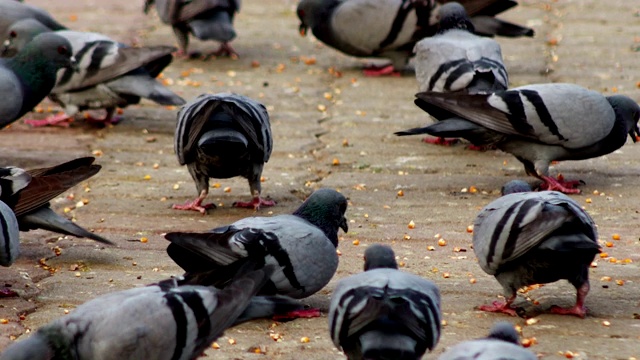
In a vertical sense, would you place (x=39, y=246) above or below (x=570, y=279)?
below

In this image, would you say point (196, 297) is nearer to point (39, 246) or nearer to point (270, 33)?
point (39, 246)

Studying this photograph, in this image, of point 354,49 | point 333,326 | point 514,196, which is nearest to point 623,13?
point 354,49

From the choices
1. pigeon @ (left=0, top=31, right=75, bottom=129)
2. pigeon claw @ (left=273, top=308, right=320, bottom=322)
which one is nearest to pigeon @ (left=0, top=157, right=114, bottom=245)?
pigeon claw @ (left=273, top=308, right=320, bottom=322)

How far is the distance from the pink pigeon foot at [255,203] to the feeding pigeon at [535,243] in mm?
2157

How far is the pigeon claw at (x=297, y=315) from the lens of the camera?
5184 mm

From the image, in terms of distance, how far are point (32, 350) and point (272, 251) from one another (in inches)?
52.1

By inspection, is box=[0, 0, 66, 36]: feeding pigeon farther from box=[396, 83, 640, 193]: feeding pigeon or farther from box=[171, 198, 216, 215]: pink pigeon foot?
box=[396, 83, 640, 193]: feeding pigeon

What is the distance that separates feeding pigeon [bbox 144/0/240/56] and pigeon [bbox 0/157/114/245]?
4.60 m

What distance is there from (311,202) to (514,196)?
0.96 meters

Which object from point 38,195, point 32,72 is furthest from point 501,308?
point 32,72

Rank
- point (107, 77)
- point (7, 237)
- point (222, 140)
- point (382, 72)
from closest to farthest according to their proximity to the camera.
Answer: point (7, 237)
point (222, 140)
point (107, 77)
point (382, 72)

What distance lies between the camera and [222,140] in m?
6.61

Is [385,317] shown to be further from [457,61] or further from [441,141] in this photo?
[441,141]

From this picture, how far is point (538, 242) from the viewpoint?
489cm
